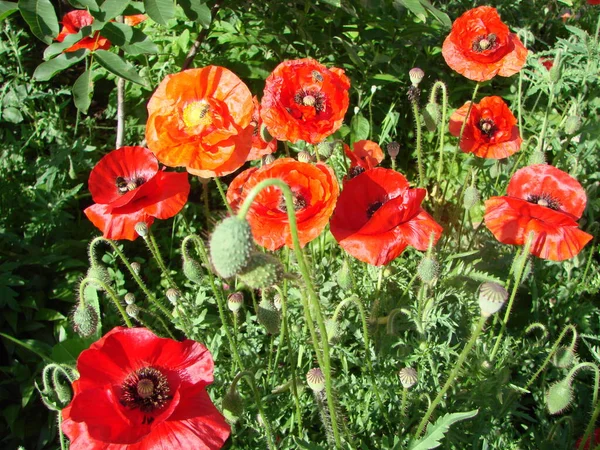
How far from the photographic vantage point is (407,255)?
309 cm

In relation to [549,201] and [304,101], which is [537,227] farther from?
[304,101]

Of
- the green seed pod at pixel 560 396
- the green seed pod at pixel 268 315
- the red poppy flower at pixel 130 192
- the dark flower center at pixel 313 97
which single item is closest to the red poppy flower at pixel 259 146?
the dark flower center at pixel 313 97

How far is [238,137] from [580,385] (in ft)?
6.15

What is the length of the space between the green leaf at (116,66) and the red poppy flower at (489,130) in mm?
1446

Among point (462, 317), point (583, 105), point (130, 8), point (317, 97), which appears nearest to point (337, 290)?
point (462, 317)

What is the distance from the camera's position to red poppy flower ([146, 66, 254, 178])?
198 cm

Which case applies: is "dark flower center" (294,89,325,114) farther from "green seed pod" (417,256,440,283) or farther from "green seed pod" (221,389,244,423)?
"green seed pod" (221,389,244,423)

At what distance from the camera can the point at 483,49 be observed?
2650mm

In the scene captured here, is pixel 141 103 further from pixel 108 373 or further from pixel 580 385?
pixel 580 385

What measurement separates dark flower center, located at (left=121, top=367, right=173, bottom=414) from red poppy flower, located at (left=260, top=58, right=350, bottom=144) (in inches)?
34.7

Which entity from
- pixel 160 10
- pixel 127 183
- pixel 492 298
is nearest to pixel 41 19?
pixel 160 10

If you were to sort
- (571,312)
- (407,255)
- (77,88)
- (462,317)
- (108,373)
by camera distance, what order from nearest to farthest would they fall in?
1. (108,373)
2. (77,88)
3. (462,317)
4. (571,312)
5. (407,255)

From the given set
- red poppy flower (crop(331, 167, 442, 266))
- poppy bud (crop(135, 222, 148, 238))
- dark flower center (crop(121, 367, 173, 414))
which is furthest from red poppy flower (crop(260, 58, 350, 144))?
dark flower center (crop(121, 367, 173, 414))

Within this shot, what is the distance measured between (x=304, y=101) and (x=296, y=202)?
0.46 metres
